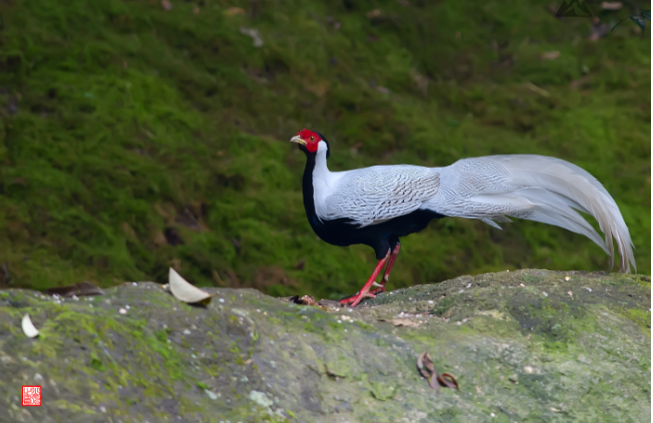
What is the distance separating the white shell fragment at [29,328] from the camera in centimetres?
236

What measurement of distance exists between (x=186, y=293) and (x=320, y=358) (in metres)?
0.61

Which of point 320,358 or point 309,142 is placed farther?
point 309,142

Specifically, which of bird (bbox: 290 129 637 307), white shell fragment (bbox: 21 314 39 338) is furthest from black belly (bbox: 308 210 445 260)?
white shell fragment (bbox: 21 314 39 338)

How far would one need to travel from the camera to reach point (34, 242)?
524cm

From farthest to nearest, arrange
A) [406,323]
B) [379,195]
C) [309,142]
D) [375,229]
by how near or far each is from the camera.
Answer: [309,142] < [375,229] < [379,195] < [406,323]

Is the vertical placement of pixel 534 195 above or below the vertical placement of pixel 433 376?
above

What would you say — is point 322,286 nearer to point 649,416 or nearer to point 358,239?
point 358,239

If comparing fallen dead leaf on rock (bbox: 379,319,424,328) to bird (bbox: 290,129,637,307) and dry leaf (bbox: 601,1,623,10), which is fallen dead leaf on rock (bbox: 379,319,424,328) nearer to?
bird (bbox: 290,129,637,307)

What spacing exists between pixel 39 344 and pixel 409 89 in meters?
5.74

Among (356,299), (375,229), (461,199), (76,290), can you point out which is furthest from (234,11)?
(76,290)

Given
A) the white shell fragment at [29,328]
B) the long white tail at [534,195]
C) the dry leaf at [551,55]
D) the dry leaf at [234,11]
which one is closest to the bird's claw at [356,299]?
the long white tail at [534,195]

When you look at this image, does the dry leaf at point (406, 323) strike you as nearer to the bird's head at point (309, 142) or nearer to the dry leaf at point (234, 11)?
the bird's head at point (309, 142)

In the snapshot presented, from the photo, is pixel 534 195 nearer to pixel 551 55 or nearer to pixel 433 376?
pixel 433 376

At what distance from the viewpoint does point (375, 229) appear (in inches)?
163
